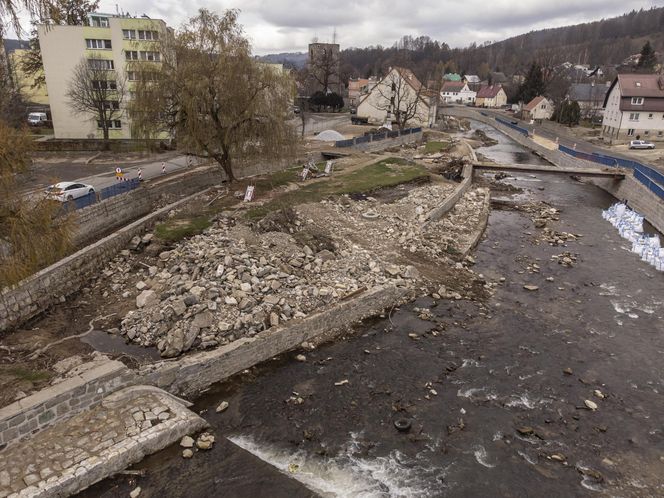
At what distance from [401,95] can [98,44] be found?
4360cm

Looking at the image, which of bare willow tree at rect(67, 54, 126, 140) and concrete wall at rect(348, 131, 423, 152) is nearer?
bare willow tree at rect(67, 54, 126, 140)

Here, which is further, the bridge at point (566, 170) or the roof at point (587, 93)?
the roof at point (587, 93)

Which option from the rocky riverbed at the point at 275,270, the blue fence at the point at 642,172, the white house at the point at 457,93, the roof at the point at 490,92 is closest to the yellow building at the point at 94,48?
the rocky riverbed at the point at 275,270

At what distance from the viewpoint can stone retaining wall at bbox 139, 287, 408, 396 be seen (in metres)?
13.5

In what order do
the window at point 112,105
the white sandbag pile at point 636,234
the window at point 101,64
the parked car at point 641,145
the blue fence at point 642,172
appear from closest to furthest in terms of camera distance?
the white sandbag pile at point 636,234 < the blue fence at point 642,172 < the window at point 101,64 < the window at point 112,105 < the parked car at point 641,145

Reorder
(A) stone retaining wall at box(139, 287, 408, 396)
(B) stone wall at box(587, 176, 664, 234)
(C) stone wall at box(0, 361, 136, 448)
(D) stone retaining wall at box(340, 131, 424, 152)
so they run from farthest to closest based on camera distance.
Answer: (D) stone retaining wall at box(340, 131, 424, 152)
(B) stone wall at box(587, 176, 664, 234)
(A) stone retaining wall at box(139, 287, 408, 396)
(C) stone wall at box(0, 361, 136, 448)

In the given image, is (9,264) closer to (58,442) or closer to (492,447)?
(58,442)

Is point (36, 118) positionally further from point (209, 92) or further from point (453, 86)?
point (453, 86)

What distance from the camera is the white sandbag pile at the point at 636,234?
2412 centimetres

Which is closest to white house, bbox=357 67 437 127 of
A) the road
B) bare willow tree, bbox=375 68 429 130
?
bare willow tree, bbox=375 68 429 130

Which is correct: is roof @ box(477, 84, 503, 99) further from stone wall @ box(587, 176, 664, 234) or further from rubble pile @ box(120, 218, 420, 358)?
rubble pile @ box(120, 218, 420, 358)

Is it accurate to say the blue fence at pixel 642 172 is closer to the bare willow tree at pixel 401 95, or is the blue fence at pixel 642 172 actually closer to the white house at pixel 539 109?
the bare willow tree at pixel 401 95

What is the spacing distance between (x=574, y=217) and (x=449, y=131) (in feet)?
162

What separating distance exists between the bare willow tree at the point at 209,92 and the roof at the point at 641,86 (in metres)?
54.8
